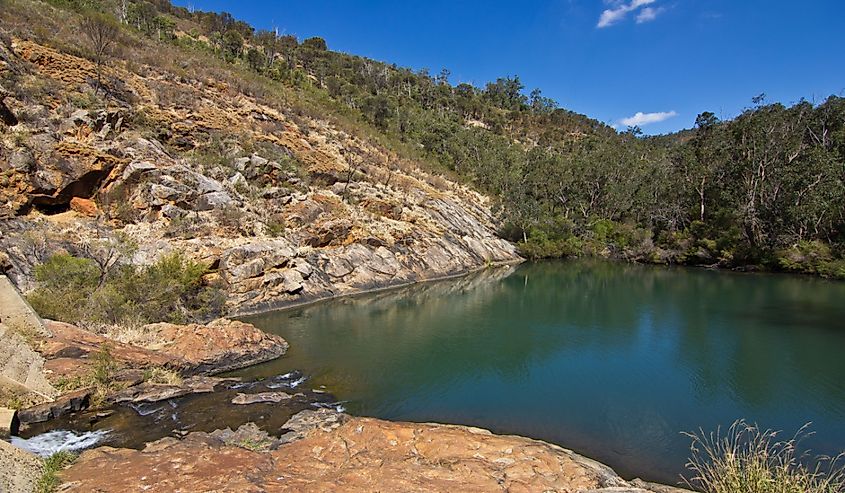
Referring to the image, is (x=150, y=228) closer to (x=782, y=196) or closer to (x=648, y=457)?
(x=648, y=457)

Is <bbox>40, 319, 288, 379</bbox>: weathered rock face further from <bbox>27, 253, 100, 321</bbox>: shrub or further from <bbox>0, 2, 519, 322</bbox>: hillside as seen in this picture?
<bbox>0, 2, 519, 322</bbox>: hillside

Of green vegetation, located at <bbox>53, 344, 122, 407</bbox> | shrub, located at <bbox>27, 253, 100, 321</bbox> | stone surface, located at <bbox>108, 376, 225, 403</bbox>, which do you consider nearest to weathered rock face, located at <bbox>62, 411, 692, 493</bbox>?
stone surface, located at <bbox>108, 376, 225, 403</bbox>

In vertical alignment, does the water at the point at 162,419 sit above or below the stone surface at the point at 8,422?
below

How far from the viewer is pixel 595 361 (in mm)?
20688

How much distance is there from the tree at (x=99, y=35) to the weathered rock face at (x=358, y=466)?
115 feet

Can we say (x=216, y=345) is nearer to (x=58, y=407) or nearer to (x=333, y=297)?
(x=58, y=407)

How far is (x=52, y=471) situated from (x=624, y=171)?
67976 mm

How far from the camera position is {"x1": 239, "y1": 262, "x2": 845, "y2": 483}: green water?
14.4 m

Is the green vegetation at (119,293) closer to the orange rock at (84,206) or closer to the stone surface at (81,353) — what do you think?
the stone surface at (81,353)

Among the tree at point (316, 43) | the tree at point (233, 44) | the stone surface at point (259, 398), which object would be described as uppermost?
the tree at point (316, 43)

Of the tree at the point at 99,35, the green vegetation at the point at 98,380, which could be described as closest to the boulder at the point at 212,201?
the tree at the point at 99,35

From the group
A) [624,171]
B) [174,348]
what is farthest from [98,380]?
[624,171]

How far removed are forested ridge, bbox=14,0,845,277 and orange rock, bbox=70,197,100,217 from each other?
1609cm

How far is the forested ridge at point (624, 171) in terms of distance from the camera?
43.9 metres
